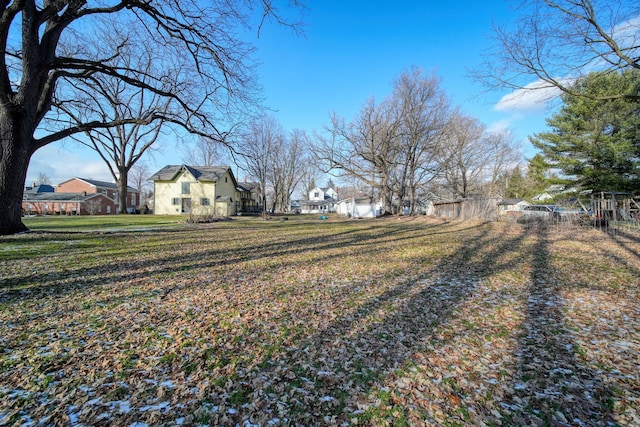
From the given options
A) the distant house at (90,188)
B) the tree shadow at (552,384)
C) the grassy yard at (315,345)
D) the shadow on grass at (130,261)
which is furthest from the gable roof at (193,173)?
the tree shadow at (552,384)

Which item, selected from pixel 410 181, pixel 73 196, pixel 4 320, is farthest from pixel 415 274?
pixel 73 196

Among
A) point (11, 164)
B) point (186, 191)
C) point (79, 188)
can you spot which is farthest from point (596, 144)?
point (79, 188)

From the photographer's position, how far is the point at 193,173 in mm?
36031

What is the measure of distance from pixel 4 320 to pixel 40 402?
238 centimetres

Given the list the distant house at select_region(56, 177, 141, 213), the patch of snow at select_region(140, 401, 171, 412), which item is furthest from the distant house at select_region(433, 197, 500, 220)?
the distant house at select_region(56, 177, 141, 213)

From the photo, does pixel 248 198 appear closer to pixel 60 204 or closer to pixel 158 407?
pixel 60 204

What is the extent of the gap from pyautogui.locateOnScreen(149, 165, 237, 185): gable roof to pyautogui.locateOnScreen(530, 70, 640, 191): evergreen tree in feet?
112

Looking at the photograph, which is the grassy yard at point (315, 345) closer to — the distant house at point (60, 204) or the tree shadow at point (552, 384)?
the tree shadow at point (552, 384)

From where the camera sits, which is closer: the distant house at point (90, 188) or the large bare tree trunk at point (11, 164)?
the large bare tree trunk at point (11, 164)

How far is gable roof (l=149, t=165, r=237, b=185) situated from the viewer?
3588 centimetres

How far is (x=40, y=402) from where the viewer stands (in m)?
2.27

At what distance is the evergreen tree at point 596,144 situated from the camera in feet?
61.4

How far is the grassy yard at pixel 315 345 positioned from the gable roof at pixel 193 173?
30330 millimetres

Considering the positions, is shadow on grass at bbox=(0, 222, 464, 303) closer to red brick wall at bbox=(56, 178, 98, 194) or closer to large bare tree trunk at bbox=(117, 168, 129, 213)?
large bare tree trunk at bbox=(117, 168, 129, 213)
